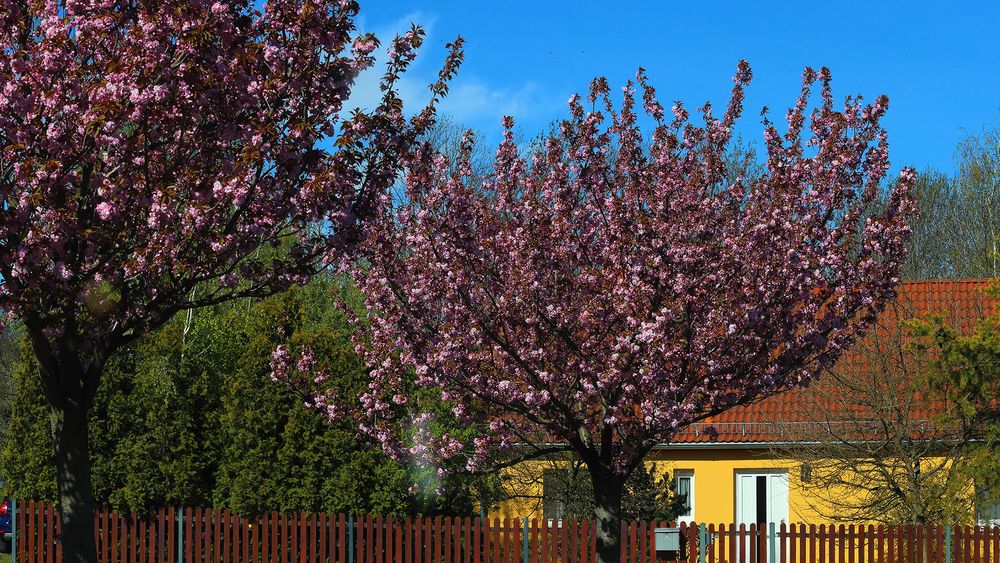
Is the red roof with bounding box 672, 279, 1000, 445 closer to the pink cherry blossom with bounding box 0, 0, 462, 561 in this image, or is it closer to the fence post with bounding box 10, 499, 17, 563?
the pink cherry blossom with bounding box 0, 0, 462, 561

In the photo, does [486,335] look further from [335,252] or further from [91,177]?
[91,177]

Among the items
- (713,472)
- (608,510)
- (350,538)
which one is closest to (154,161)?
(608,510)

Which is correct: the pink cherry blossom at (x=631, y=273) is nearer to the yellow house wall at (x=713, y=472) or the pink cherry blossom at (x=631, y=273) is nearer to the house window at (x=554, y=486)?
the house window at (x=554, y=486)

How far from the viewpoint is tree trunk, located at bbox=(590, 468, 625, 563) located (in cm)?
1270

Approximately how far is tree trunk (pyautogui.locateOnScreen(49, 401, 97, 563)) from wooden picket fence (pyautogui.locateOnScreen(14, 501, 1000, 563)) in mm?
6654

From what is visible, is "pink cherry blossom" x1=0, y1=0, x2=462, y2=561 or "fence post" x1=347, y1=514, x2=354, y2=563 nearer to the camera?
"pink cherry blossom" x1=0, y1=0, x2=462, y2=561

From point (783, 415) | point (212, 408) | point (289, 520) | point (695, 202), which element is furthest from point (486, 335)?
point (783, 415)

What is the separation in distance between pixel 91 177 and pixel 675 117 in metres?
6.24

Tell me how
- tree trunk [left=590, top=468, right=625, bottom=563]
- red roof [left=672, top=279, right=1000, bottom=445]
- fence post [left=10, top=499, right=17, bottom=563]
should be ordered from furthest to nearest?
1. red roof [left=672, top=279, right=1000, bottom=445]
2. fence post [left=10, top=499, right=17, bottom=563]
3. tree trunk [left=590, top=468, right=625, bottom=563]

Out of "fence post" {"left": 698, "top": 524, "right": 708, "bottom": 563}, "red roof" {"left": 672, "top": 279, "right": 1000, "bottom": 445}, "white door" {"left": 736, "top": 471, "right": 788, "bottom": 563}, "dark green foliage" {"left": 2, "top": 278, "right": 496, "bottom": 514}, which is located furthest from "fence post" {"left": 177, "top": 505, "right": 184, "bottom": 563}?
"white door" {"left": 736, "top": 471, "right": 788, "bottom": 563}

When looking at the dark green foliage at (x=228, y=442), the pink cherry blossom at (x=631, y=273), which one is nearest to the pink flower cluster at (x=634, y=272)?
the pink cherry blossom at (x=631, y=273)

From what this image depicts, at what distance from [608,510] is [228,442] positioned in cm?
826

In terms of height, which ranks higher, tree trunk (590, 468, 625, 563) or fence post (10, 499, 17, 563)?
tree trunk (590, 468, 625, 563)

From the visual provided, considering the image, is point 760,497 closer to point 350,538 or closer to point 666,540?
point 666,540
